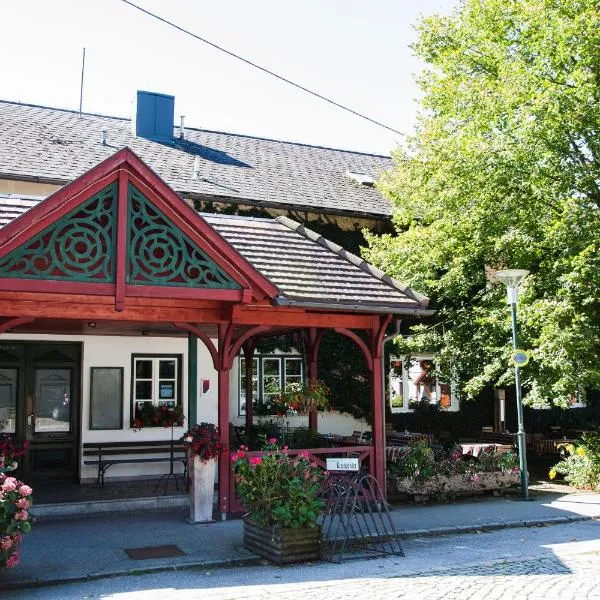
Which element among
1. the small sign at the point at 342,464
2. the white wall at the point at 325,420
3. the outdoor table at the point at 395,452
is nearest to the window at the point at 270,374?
the white wall at the point at 325,420

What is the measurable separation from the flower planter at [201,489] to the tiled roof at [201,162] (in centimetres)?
814

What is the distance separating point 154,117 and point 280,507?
1499 cm

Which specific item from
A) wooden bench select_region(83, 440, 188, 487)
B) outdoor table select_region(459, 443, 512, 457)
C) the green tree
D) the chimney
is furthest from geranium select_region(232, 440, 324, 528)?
the chimney

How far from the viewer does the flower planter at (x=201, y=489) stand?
10766 mm

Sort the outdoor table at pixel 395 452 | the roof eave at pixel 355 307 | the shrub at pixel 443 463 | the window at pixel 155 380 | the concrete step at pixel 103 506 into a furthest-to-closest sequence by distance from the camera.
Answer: the window at pixel 155 380
the outdoor table at pixel 395 452
the shrub at pixel 443 463
the concrete step at pixel 103 506
the roof eave at pixel 355 307

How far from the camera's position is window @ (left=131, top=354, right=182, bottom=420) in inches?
630

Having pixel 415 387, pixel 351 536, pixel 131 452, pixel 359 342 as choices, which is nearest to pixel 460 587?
pixel 351 536

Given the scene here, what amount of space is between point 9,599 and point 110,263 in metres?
3.94

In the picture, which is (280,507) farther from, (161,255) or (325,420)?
(325,420)

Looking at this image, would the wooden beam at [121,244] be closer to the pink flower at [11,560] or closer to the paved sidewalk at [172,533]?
the paved sidewalk at [172,533]

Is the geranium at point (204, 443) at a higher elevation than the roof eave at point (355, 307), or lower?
lower

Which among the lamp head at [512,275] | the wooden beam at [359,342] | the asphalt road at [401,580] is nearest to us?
the asphalt road at [401,580]

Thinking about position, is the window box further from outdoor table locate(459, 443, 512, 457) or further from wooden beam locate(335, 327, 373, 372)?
outdoor table locate(459, 443, 512, 457)

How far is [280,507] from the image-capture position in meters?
8.59
